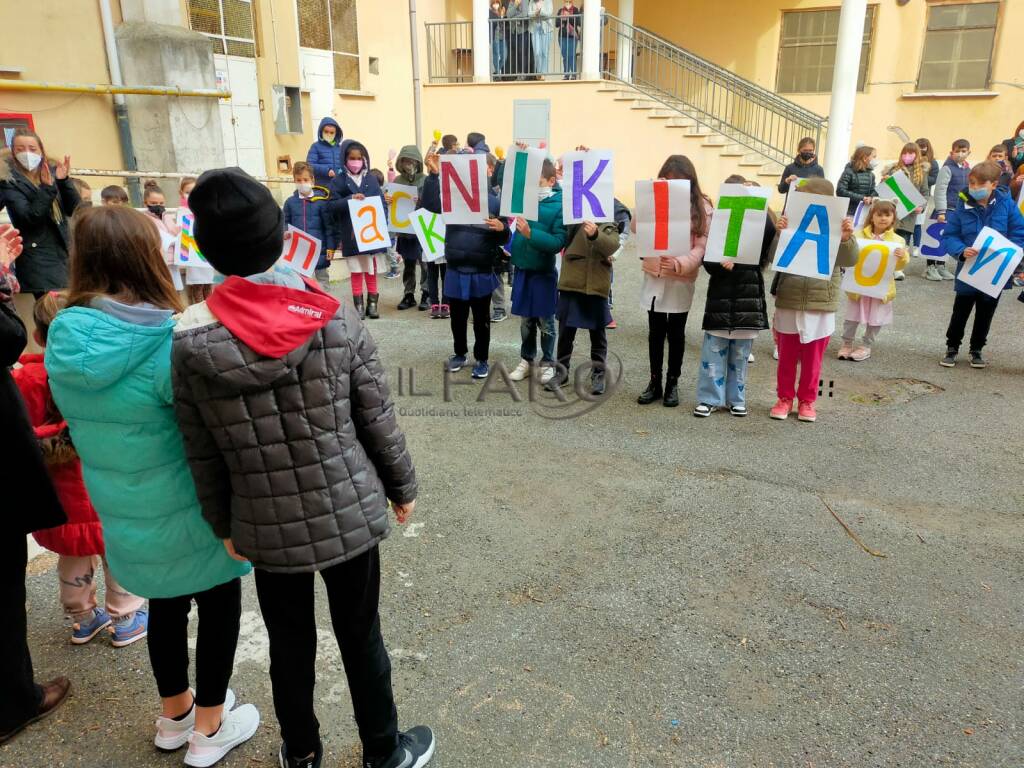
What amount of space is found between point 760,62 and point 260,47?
36.0 feet

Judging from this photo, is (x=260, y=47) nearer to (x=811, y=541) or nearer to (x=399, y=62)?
(x=399, y=62)

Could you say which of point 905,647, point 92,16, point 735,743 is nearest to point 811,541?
point 905,647

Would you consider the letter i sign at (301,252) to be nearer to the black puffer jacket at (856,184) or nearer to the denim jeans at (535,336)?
the denim jeans at (535,336)

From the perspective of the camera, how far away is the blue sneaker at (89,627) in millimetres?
3078

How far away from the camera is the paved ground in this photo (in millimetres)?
2617

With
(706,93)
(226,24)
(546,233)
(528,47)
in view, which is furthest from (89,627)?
(706,93)

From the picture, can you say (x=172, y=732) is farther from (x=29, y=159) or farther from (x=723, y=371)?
(x=29, y=159)

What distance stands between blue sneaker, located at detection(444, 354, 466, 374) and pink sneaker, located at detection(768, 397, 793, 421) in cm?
267

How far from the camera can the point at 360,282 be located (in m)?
8.88

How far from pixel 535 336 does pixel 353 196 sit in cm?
319

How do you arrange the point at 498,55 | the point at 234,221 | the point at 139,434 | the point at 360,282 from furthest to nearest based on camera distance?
the point at 498,55 < the point at 360,282 < the point at 139,434 < the point at 234,221

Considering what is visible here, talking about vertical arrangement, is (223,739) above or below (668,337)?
below

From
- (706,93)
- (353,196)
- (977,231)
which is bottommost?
(977,231)

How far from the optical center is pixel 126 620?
3.09 metres
